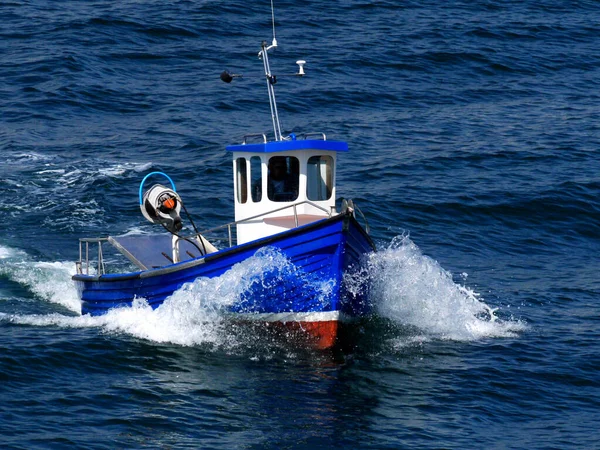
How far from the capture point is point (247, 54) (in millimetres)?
36250

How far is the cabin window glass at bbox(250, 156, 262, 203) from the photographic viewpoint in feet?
56.0

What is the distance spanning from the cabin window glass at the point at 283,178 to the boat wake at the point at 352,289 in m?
1.73

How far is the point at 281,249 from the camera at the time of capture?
15.3 meters

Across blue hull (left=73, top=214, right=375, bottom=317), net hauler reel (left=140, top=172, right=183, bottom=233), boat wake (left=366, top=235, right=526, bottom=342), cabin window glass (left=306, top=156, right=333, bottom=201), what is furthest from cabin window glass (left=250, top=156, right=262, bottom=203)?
boat wake (left=366, top=235, right=526, bottom=342)

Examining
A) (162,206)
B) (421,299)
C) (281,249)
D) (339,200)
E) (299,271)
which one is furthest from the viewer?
(339,200)

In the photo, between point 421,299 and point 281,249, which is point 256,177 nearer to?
point 281,249

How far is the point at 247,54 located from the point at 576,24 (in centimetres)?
1351

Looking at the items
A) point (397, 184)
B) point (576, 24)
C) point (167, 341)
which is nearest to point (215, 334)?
point (167, 341)

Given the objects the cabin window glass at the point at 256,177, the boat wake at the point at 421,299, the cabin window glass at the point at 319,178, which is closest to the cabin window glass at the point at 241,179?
the cabin window glass at the point at 256,177

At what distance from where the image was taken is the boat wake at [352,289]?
1566 cm

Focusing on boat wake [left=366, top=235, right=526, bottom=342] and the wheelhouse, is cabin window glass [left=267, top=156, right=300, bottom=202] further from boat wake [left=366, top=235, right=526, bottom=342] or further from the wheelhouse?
boat wake [left=366, top=235, right=526, bottom=342]

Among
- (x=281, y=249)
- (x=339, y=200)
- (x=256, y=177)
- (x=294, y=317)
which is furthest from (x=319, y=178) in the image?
(x=294, y=317)

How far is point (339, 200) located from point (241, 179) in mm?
1914

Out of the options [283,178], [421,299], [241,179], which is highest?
[283,178]
